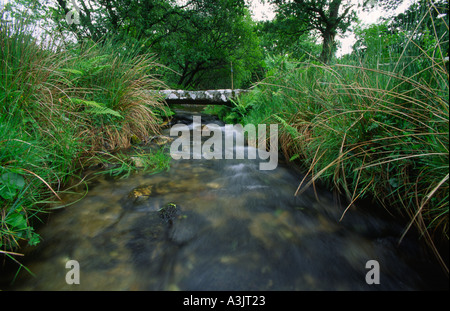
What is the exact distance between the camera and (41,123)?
72.6 inches

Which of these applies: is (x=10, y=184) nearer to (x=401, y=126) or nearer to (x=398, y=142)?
→ (x=398, y=142)

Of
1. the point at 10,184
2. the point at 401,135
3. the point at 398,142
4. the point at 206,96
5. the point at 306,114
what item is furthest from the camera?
the point at 206,96

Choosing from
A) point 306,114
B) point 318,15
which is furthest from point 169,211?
point 318,15

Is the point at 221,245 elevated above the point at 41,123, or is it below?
below

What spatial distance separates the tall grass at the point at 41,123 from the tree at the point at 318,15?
1126 cm

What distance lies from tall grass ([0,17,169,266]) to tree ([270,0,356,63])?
443 inches

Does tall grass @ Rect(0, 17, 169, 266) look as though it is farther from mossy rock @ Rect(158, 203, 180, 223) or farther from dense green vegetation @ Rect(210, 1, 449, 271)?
dense green vegetation @ Rect(210, 1, 449, 271)

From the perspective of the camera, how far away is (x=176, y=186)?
229cm

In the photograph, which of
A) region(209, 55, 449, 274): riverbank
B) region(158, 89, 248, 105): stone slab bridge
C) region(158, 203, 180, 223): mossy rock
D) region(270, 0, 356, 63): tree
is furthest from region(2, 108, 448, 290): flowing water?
region(270, 0, 356, 63): tree

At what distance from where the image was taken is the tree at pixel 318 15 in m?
Result: 11.3

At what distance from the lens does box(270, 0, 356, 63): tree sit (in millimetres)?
11305

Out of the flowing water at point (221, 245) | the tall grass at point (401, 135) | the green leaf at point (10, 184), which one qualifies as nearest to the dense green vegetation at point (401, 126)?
the tall grass at point (401, 135)

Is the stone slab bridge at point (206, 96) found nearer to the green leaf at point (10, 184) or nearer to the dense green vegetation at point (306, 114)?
the dense green vegetation at point (306, 114)

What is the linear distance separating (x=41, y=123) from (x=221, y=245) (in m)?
1.97
